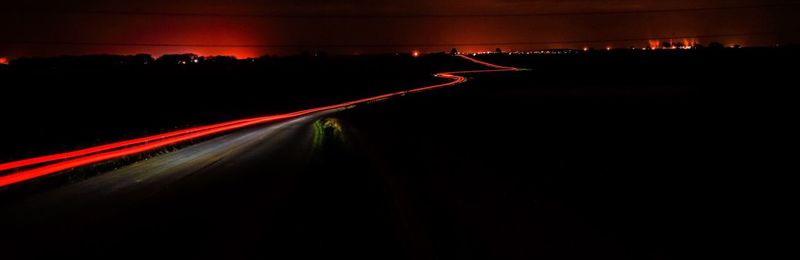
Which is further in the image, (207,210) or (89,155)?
(89,155)

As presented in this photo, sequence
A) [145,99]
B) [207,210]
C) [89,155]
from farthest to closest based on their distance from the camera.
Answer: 1. [145,99]
2. [89,155]
3. [207,210]

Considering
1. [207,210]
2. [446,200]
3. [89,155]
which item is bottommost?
[446,200]

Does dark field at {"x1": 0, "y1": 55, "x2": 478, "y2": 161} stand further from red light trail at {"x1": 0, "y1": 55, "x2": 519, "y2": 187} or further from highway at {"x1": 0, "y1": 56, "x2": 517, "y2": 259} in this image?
highway at {"x1": 0, "y1": 56, "x2": 517, "y2": 259}

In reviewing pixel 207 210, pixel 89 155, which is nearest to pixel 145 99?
pixel 89 155

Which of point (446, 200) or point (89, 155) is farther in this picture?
point (89, 155)

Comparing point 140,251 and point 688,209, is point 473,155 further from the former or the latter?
point 140,251

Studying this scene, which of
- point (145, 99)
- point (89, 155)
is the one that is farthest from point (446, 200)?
point (145, 99)

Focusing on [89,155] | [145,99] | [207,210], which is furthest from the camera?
[145,99]

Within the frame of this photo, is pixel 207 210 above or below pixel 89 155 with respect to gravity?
below

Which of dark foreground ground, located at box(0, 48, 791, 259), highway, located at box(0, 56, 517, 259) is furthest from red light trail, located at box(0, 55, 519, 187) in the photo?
dark foreground ground, located at box(0, 48, 791, 259)

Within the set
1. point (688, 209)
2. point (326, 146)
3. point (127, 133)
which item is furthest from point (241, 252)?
point (127, 133)

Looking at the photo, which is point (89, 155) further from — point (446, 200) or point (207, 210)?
point (446, 200)
